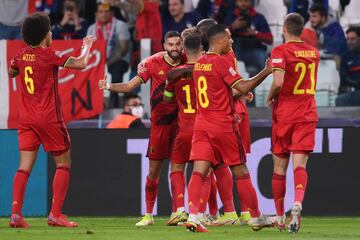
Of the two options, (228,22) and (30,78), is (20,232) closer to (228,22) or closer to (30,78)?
(30,78)

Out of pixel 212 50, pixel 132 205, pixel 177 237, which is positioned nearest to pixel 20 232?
pixel 177 237

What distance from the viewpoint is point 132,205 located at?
14.0 meters

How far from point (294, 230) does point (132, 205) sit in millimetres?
4324

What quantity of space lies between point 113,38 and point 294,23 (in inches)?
279

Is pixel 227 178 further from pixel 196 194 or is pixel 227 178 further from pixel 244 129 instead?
pixel 196 194

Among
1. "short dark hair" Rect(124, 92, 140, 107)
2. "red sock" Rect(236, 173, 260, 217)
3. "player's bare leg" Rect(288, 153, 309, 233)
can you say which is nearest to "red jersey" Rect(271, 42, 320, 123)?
"player's bare leg" Rect(288, 153, 309, 233)

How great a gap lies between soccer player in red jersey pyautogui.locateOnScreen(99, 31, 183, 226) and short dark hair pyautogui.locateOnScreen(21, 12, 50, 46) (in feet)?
3.07

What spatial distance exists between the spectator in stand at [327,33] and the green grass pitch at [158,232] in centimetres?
466

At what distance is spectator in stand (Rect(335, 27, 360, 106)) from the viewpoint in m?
16.2

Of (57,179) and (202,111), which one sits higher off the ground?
(202,111)

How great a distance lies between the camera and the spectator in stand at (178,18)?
17.4m

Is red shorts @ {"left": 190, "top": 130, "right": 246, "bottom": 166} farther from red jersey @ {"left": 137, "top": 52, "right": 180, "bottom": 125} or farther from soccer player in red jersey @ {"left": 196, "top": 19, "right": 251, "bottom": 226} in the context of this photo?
red jersey @ {"left": 137, "top": 52, "right": 180, "bottom": 125}

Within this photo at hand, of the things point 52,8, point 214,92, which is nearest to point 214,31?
point 214,92

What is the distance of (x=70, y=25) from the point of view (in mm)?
17812
